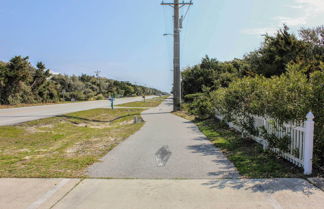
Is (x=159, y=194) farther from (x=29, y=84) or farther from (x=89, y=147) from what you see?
(x=29, y=84)

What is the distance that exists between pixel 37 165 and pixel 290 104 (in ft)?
19.4

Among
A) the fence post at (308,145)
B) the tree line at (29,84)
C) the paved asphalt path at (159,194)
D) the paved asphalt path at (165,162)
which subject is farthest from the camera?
the tree line at (29,84)

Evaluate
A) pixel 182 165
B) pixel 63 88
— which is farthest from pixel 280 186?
pixel 63 88

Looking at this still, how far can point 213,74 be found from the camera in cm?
2772

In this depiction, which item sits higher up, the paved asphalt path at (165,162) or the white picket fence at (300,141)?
the white picket fence at (300,141)

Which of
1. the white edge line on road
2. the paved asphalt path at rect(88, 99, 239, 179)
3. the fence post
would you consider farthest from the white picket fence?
the white edge line on road

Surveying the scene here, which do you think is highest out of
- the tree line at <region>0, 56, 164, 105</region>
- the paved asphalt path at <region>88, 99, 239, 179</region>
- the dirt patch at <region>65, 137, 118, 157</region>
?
the tree line at <region>0, 56, 164, 105</region>

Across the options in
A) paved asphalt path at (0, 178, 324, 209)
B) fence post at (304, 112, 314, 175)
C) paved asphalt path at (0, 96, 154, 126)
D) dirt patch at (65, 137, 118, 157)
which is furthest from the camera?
paved asphalt path at (0, 96, 154, 126)

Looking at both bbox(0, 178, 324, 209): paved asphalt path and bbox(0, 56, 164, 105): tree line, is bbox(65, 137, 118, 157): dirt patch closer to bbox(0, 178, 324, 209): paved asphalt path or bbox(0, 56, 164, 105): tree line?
bbox(0, 178, 324, 209): paved asphalt path

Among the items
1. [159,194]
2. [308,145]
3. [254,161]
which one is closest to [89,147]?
[159,194]

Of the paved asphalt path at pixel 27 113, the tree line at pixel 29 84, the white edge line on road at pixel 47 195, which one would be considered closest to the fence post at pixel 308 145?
the white edge line on road at pixel 47 195

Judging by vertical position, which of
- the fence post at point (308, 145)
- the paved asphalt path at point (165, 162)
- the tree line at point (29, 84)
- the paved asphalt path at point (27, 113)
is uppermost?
the tree line at point (29, 84)

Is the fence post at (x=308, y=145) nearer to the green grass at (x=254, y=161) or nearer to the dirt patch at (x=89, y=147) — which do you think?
the green grass at (x=254, y=161)

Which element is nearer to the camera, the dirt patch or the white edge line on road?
the white edge line on road
